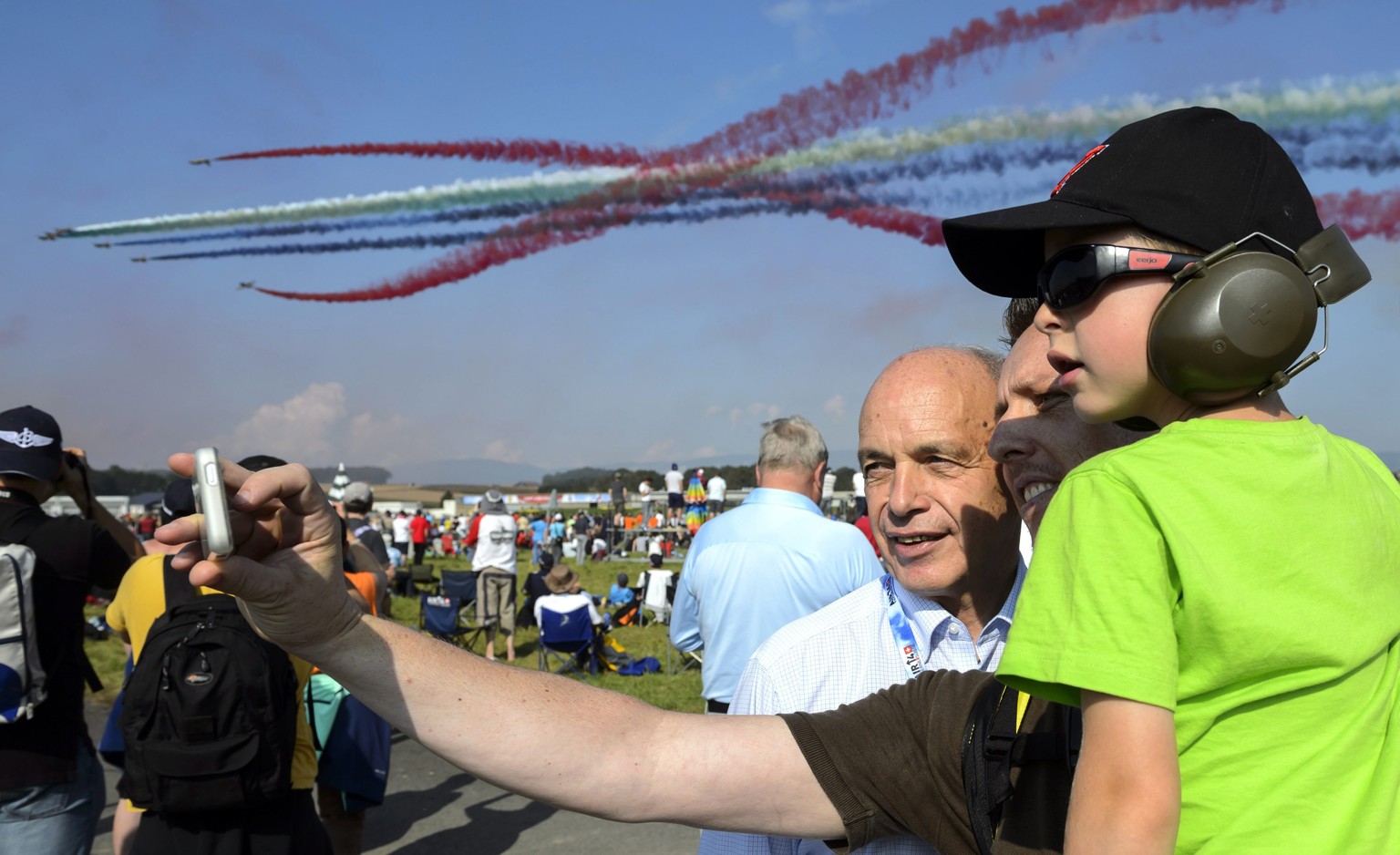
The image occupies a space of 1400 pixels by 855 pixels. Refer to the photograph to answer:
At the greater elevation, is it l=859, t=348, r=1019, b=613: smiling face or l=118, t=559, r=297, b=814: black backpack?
l=859, t=348, r=1019, b=613: smiling face

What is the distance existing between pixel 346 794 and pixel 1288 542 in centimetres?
540

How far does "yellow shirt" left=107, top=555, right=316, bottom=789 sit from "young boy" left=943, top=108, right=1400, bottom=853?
360 centimetres

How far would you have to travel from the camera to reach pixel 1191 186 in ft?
3.93

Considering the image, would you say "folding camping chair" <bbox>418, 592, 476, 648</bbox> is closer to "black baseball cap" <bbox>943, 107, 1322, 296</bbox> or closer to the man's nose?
the man's nose

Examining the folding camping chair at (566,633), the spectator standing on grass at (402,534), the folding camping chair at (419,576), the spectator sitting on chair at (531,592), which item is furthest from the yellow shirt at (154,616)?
the spectator standing on grass at (402,534)

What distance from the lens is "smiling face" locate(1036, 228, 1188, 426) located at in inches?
48.1

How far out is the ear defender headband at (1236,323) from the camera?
1.13m

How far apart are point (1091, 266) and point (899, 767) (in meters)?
0.88

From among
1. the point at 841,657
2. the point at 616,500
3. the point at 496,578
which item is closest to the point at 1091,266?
the point at 841,657

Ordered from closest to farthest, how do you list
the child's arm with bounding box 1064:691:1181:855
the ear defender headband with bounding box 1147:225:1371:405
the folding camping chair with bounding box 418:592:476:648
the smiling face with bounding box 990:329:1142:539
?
the child's arm with bounding box 1064:691:1181:855 < the ear defender headband with bounding box 1147:225:1371:405 < the smiling face with bounding box 990:329:1142:539 < the folding camping chair with bounding box 418:592:476:648

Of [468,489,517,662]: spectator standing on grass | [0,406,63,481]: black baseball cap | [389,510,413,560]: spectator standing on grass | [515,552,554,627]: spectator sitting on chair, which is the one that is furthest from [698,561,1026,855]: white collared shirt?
[389,510,413,560]: spectator standing on grass

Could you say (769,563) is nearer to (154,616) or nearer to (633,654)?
(154,616)

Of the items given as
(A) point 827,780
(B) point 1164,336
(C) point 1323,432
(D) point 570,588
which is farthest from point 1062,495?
(D) point 570,588

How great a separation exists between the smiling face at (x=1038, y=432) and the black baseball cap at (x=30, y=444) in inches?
157
